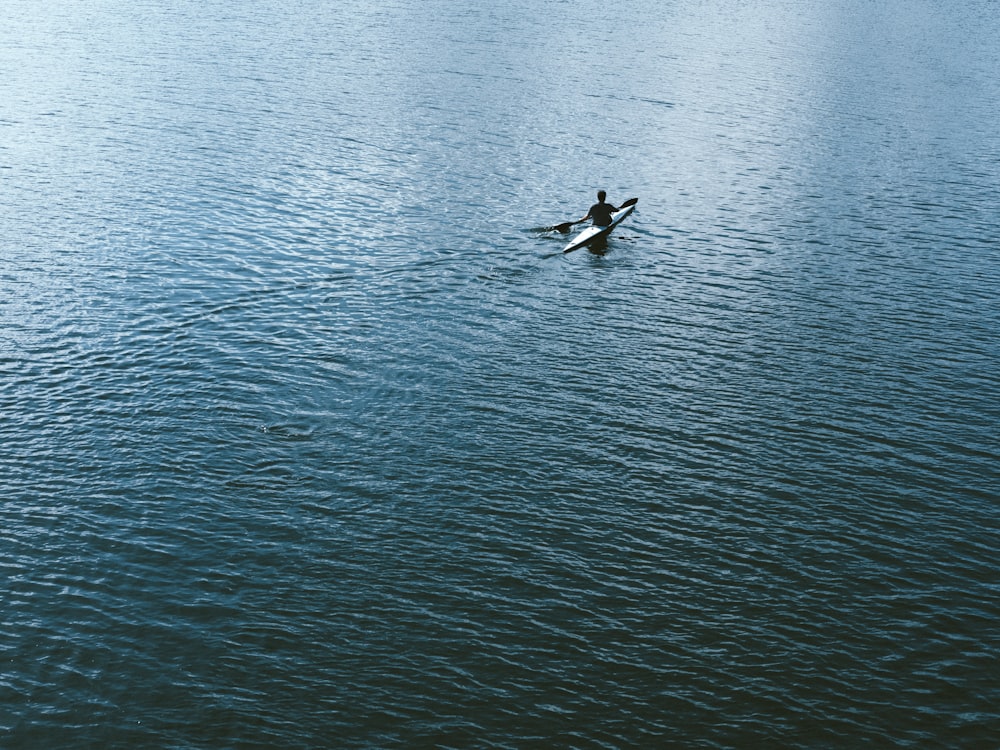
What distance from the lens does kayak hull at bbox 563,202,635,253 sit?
61500 millimetres

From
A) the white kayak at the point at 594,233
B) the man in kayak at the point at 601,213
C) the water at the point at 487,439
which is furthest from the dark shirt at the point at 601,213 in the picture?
the water at the point at 487,439

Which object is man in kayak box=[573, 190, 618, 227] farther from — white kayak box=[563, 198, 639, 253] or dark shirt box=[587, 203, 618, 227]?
white kayak box=[563, 198, 639, 253]

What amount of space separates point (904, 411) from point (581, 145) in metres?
49.1

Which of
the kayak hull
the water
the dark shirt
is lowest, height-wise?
the water

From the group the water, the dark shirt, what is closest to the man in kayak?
the dark shirt

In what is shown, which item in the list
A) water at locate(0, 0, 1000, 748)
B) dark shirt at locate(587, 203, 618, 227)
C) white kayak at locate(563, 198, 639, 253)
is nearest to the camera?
water at locate(0, 0, 1000, 748)

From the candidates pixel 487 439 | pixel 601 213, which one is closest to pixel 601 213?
pixel 601 213

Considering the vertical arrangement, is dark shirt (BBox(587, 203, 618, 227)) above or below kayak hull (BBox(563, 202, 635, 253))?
above

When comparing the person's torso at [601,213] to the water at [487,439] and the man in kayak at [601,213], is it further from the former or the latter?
the water at [487,439]

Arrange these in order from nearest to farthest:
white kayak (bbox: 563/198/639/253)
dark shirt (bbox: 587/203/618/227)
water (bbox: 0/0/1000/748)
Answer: water (bbox: 0/0/1000/748)
white kayak (bbox: 563/198/639/253)
dark shirt (bbox: 587/203/618/227)

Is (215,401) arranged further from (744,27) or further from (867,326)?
(744,27)

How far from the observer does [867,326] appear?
169 feet


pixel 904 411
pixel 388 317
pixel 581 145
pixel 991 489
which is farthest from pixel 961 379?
pixel 581 145

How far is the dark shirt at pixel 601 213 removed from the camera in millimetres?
62656
